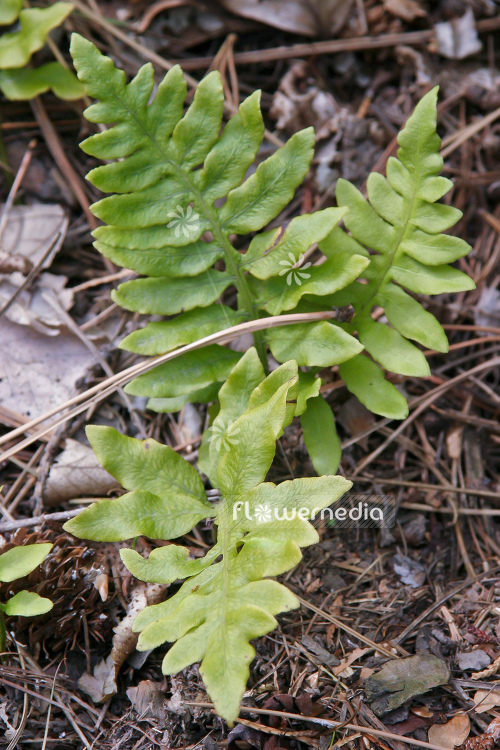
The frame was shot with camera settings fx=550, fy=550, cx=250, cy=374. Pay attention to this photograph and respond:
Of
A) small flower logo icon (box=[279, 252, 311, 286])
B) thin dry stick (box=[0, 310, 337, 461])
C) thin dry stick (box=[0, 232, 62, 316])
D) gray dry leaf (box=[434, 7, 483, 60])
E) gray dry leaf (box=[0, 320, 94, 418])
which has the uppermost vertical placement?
gray dry leaf (box=[434, 7, 483, 60])

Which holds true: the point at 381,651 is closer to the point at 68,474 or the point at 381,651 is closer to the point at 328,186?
the point at 68,474

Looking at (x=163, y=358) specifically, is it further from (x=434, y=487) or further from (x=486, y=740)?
(x=486, y=740)

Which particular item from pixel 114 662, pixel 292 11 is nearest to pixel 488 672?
pixel 114 662

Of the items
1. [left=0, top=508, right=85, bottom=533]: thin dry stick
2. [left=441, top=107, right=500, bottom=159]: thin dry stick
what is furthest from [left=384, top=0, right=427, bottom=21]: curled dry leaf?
[left=0, top=508, right=85, bottom=533]: thin dry stick

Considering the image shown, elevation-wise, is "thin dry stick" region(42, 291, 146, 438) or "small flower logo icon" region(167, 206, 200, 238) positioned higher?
"small flower logo icon" region(167, 206, 200, 238)

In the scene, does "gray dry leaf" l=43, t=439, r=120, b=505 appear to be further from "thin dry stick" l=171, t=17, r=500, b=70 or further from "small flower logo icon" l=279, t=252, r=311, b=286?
"thin dry stick" l=171, t=17, r=500, b=70

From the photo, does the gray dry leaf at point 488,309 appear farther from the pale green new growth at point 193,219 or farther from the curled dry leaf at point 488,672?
the curled dry leaf at point 488,672
